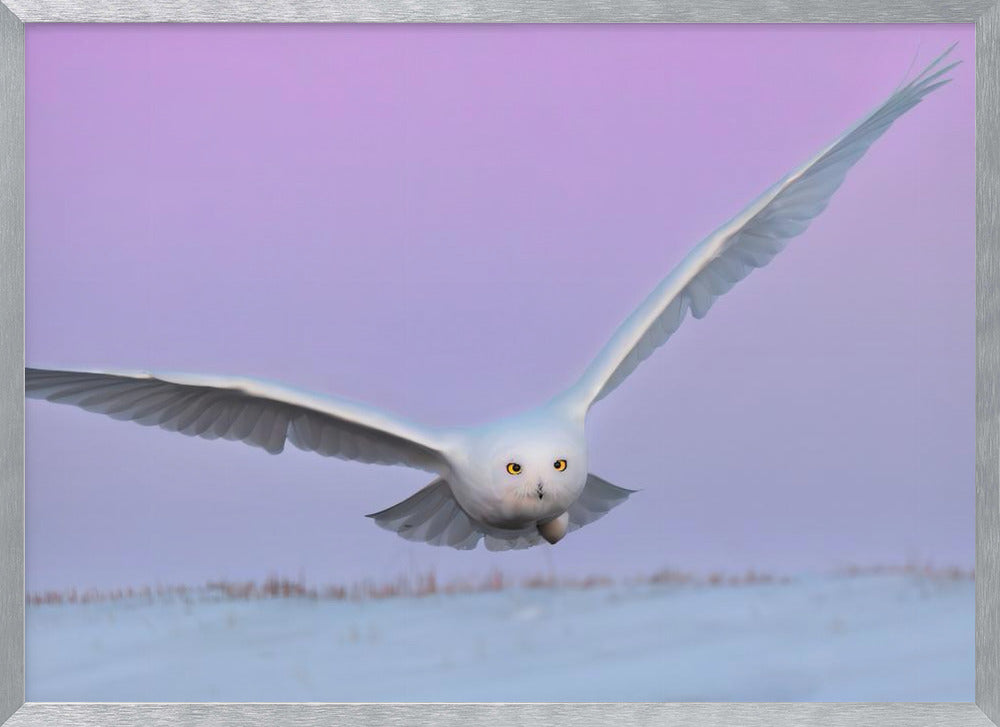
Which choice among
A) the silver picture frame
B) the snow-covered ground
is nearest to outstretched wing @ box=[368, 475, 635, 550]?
the snow-covered ground

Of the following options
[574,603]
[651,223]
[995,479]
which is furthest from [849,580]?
[651,223]

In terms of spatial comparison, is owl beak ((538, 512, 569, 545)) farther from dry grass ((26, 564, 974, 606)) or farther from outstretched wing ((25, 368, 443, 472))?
outstretched wing ((25, 368, 443, 472))

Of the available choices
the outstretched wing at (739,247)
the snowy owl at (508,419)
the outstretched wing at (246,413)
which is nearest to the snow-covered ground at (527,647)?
the snowy owl at (508,419)

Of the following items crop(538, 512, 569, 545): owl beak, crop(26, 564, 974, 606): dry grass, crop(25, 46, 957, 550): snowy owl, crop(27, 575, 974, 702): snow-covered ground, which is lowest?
crop(27, 575, 974, 702): snow-covered ground

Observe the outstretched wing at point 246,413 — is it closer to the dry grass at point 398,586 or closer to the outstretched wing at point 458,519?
the outstretched wing at point 458,519

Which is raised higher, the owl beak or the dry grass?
the owl beak

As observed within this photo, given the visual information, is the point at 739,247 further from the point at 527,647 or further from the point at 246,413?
the point at 246,413
